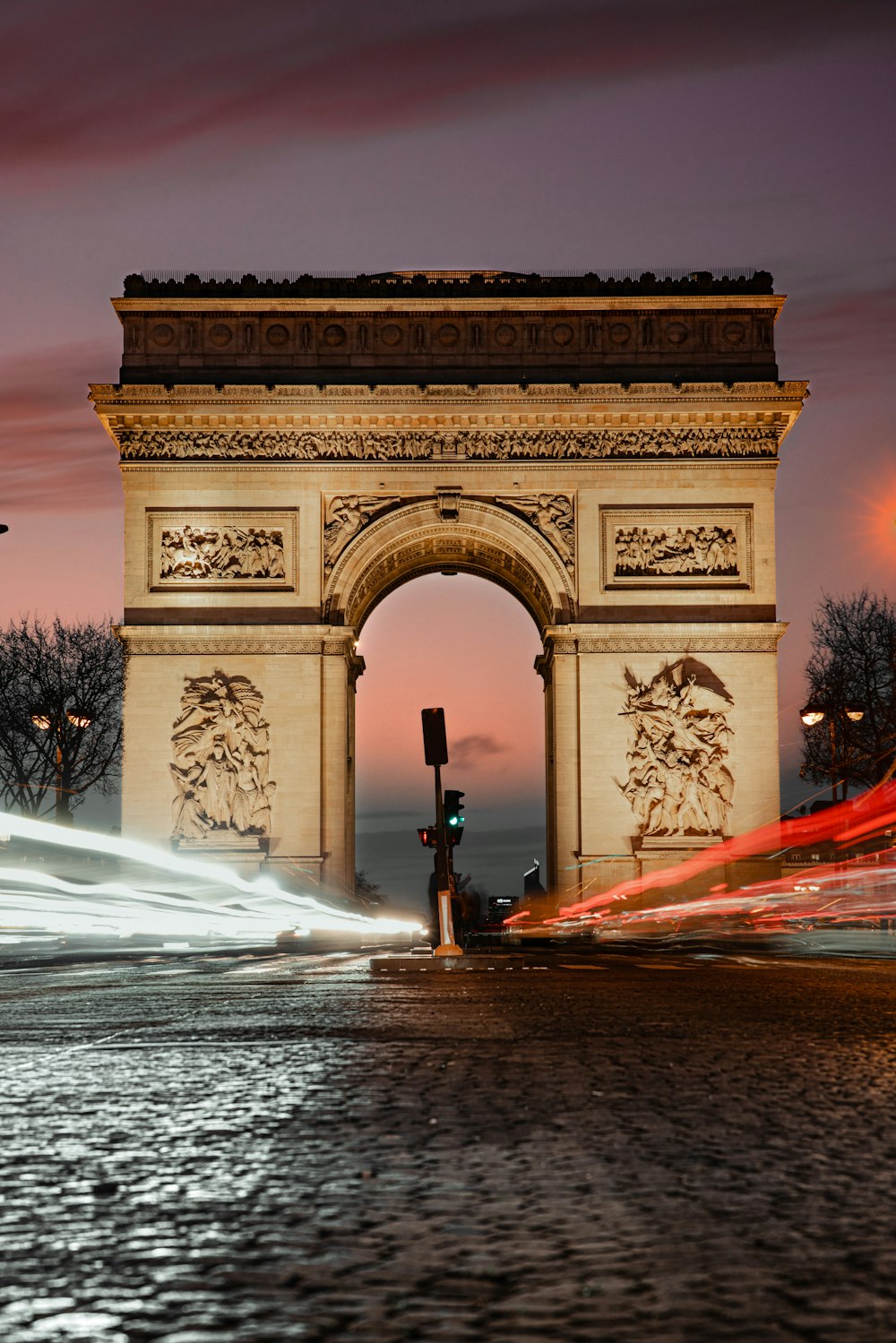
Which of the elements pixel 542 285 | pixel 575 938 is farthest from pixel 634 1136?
pixel 542 285

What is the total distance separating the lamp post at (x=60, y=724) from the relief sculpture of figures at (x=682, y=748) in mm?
11105

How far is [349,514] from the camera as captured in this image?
34656mm

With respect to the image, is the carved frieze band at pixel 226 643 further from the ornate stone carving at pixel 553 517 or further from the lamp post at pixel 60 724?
the ornate stone carving at pixel 553 517

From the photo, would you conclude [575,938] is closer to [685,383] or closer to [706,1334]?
[685,383]

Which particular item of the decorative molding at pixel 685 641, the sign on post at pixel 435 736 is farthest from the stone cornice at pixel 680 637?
the sign on post at pixel 435 736

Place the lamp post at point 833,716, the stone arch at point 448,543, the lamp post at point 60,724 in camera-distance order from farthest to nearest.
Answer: the stone arch at point 448,543 < the lamp post at point 833,716 < the lamp post at point 60,724

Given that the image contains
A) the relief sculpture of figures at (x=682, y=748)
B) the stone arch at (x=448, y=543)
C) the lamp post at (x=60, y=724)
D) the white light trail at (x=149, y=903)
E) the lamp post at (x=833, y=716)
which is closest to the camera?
the white light trail at (x=149, y=903)

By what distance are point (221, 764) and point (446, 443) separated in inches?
329

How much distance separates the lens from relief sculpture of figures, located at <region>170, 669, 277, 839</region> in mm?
33500

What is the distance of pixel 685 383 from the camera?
34.2m

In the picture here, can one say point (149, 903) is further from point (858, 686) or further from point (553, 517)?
point (858, 686)

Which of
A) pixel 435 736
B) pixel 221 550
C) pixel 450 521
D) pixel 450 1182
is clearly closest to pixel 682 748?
pixel 450 521

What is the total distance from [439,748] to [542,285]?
67.6 feet

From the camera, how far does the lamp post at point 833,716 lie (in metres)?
33.1
